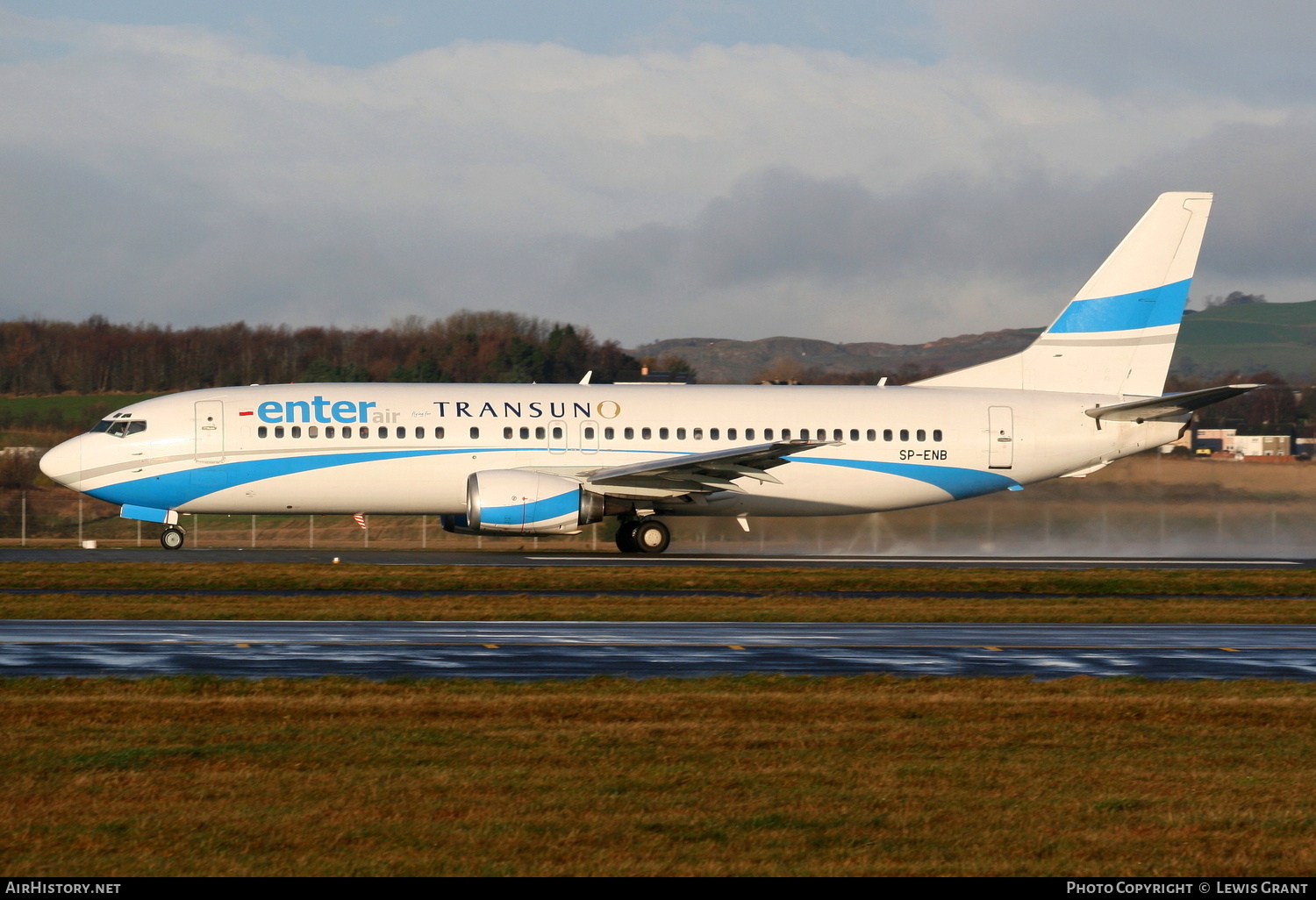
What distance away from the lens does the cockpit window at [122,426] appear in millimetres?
30688

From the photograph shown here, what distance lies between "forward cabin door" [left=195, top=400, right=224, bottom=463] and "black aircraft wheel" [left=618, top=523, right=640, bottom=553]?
9365 millimetres

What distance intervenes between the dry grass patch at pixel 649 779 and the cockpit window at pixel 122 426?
18930 mm

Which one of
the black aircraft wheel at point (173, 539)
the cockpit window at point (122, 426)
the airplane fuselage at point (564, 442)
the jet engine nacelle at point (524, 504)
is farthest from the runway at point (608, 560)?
the cockpit window at point (122, 426)

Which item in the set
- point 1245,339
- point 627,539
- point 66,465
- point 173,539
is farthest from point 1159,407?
point 1245,339

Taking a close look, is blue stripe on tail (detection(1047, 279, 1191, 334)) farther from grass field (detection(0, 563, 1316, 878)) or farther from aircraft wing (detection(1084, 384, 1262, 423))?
grass field (detection(0, 563, 1316, 878))

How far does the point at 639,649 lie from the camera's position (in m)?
16.5

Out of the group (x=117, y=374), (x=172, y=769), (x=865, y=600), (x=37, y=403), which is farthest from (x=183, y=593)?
(x=117, y=374)

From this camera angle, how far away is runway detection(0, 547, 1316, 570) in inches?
1128

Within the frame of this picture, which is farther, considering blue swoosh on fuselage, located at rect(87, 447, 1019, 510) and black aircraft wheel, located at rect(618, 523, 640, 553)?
black aircraft wheel, located at rect(618, 523, 640, 553)

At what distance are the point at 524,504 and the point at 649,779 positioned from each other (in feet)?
67.4

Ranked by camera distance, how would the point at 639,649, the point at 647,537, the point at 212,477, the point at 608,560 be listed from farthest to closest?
1. the point at 647,537
2. the point at 212,477
3. the point at 608,560
4. the point at 639,649

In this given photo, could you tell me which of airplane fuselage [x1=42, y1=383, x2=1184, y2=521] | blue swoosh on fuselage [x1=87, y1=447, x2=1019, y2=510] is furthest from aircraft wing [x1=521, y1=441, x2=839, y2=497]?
blue swoosh on fuselage [x1=87, y1=447, x2=1019, y2=510]

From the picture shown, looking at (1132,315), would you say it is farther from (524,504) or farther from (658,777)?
(658,777)

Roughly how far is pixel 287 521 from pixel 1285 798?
146ft
